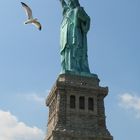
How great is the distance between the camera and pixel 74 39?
50375mm

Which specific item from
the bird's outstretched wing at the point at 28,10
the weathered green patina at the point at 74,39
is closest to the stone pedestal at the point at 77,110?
the weathered green patina at the point at 74,39

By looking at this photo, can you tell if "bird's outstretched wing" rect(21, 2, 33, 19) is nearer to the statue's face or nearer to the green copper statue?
the green copper statue

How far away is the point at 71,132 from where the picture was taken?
44.5 metres

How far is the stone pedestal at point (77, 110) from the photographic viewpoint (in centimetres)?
4481

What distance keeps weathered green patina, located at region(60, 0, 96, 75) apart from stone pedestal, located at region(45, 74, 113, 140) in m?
1.88

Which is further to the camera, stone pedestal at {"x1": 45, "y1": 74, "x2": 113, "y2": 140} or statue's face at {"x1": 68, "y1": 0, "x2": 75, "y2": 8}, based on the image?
statue's face at {"x1": 68, "y1": 0, "x2": 75, "y2": 8}

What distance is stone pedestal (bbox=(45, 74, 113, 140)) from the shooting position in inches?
1764

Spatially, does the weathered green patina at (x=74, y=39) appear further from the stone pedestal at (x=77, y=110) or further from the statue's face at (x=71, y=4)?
the stone pedestal at (x=77, y=110)

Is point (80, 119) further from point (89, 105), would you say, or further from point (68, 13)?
point (68, 13)

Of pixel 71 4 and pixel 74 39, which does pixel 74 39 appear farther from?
pixel 71 4

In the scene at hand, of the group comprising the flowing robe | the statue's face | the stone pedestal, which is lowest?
the stone pedestal

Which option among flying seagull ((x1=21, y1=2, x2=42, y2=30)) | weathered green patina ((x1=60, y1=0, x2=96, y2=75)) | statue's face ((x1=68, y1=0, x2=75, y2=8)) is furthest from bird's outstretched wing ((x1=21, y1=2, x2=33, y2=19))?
statue's face ((x1=68, y1=0, x2=75, y2=8))

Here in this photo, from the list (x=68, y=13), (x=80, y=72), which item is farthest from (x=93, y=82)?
(x=68, y=13)

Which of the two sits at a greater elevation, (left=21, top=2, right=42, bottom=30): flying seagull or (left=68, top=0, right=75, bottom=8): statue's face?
(left=68, top=0, right=75, bottom=8): statue's face
